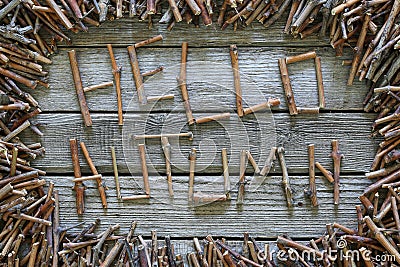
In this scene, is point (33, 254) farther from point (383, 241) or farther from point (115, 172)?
point (383, 241)

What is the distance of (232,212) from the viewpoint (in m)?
1.16

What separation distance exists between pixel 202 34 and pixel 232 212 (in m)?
0.45

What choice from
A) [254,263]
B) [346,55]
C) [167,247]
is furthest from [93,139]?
[346,55]

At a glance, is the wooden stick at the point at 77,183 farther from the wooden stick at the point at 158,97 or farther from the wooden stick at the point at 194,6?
the wooden stick at the point at 194,6

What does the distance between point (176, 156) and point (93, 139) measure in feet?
0.70

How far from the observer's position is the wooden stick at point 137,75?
115 cm

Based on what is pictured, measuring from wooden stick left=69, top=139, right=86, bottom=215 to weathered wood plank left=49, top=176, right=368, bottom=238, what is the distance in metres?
0.02

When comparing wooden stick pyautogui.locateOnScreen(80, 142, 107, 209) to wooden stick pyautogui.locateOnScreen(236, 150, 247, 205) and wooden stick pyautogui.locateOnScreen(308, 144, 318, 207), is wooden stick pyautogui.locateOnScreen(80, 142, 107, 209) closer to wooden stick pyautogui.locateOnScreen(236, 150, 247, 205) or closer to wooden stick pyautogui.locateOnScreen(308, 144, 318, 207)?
wooden stick pyautogui.locateOnScreen(236, 150, 247, 205)

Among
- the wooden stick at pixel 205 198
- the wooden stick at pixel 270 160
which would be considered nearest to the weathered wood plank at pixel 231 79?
the wooden stick at pixel 270 160

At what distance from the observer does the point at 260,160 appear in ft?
3.76

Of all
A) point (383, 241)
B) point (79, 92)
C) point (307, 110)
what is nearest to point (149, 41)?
point (79, 92)

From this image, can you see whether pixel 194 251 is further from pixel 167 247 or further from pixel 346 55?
pixel 346 55

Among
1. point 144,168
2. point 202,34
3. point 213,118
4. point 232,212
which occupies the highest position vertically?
point 202,34

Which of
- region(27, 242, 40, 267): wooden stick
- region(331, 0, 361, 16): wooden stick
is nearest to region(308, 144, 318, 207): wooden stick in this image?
region(331, 0, 361, 16): wooden stick
